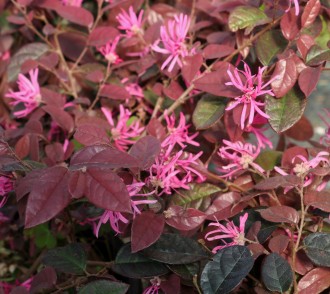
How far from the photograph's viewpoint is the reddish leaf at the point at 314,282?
2.95ft

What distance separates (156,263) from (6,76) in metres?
0.79

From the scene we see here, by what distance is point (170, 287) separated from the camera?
92cm

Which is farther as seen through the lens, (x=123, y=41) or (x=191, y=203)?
(x=123, y=41)

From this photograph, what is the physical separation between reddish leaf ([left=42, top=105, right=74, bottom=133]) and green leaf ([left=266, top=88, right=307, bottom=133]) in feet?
1.46

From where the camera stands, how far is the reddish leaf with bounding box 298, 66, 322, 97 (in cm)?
95

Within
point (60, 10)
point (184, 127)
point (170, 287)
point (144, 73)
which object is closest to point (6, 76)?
point (60, 10)

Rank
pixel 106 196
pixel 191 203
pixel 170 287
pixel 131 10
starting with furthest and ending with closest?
1. pixel 131 10
2. pixel 191 203
3. pixel 170 287
4. pixel 106 196

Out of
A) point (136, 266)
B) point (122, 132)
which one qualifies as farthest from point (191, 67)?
point (136, 266)

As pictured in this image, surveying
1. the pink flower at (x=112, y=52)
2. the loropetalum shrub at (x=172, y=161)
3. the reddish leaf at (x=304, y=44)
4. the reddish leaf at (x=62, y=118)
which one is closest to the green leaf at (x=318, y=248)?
the loropetalum shrub at (x=172, y=161)

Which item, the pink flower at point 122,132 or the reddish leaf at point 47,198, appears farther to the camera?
the pink flower at point 122,132

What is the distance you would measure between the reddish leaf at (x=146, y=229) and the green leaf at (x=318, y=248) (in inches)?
8.7

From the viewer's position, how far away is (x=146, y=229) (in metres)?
0.88

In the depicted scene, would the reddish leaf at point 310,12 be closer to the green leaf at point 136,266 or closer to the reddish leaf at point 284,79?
the reddish leaf at point 284,79

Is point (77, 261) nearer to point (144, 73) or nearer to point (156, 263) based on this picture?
point (156, 263)
